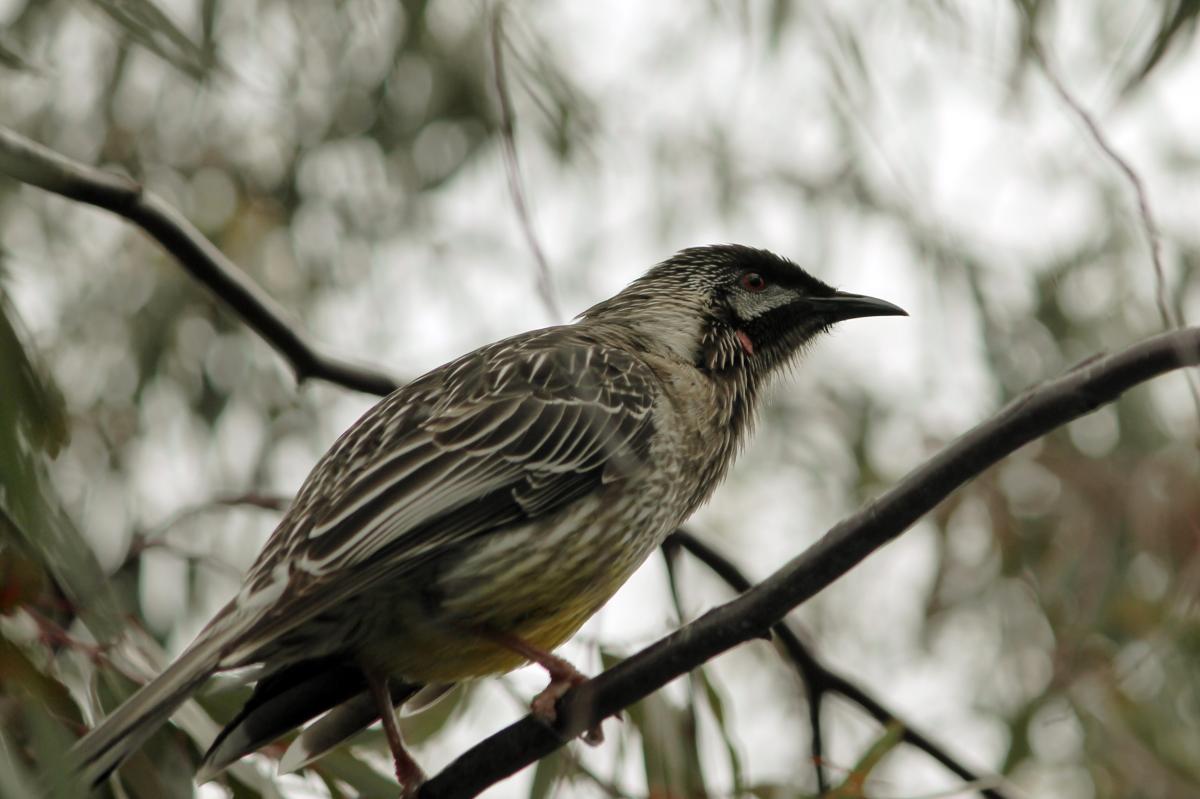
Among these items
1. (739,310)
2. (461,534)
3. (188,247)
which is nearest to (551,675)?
(461,534)

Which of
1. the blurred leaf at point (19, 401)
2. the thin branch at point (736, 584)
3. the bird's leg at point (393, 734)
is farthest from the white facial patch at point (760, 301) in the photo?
the blurred leaf at point (19, 401)

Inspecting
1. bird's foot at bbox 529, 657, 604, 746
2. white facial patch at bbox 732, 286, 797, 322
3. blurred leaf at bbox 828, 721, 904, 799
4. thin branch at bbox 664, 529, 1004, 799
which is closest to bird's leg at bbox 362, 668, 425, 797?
bird's foot at bbox 529, 657, 604, 746

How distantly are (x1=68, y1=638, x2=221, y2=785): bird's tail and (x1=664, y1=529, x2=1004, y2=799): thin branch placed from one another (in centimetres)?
140

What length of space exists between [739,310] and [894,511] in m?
1.95

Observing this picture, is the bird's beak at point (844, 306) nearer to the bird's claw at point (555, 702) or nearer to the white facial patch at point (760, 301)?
the white facial patch at point (760, 301)

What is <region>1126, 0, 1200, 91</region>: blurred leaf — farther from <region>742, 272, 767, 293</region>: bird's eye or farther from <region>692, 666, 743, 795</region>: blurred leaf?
<region>742, 272, 767, 293</region>: bird's eye

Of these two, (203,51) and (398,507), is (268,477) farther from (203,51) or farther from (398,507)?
(203,51)

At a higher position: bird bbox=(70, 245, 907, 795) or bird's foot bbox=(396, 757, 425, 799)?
bird bbox=(70, 245, 907, 795)

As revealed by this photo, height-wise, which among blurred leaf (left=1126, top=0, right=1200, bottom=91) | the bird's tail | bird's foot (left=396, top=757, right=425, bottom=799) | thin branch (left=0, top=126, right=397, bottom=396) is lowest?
bird's foot (left=396, top=757, right=425, bottom=799)

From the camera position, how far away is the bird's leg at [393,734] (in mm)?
3162

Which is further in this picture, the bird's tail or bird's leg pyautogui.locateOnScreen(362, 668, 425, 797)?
bird's leg pyautogui.locateOnScreen(362, 668, 425, 797)

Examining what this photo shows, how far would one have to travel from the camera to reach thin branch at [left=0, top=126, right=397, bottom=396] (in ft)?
9.13

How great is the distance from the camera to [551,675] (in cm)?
297

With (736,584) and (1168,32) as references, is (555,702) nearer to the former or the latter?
(736,584)
